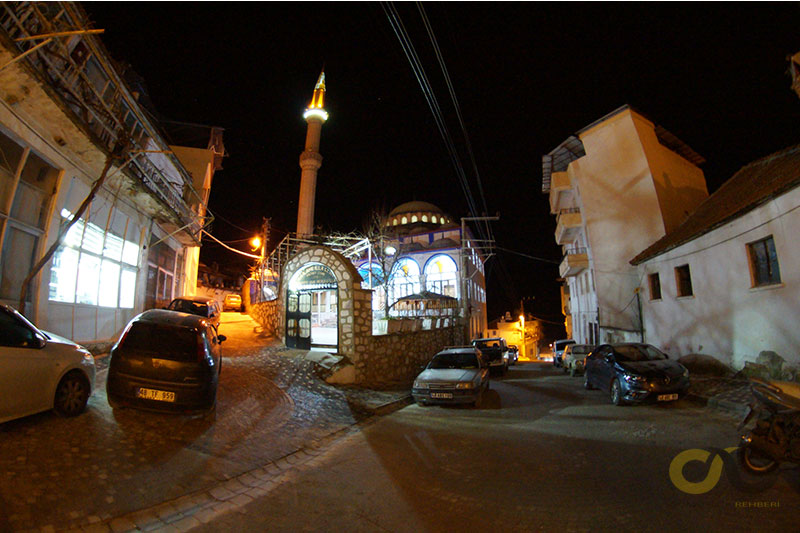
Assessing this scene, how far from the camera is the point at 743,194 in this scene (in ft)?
39.8

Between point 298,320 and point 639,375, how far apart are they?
1110 cm

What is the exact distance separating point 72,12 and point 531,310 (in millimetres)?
62892

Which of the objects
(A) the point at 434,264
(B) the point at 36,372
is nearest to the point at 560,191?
(A) the point at 434,264

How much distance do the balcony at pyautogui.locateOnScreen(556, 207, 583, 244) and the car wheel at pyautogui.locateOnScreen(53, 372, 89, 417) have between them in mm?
23404

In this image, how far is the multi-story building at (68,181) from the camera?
6996 mm

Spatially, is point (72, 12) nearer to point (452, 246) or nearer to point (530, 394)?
point (530, 394)

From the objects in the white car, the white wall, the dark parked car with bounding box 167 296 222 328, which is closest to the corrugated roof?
the white wall

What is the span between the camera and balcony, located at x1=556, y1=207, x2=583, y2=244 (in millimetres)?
22413

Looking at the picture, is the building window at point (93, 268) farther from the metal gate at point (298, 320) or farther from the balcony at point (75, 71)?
the metal gate at point (298, 320)

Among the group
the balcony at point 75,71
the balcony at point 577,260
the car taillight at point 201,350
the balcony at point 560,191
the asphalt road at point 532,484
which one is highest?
the balcony at point 560,191

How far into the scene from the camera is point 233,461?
5.02 meters

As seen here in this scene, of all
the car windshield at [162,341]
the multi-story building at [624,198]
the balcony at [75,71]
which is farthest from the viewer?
the multi-story building at [624,198]

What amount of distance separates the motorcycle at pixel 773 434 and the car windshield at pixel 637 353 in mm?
5165

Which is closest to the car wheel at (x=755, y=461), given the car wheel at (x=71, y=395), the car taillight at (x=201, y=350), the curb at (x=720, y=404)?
the curb at (x=720, y=404)
